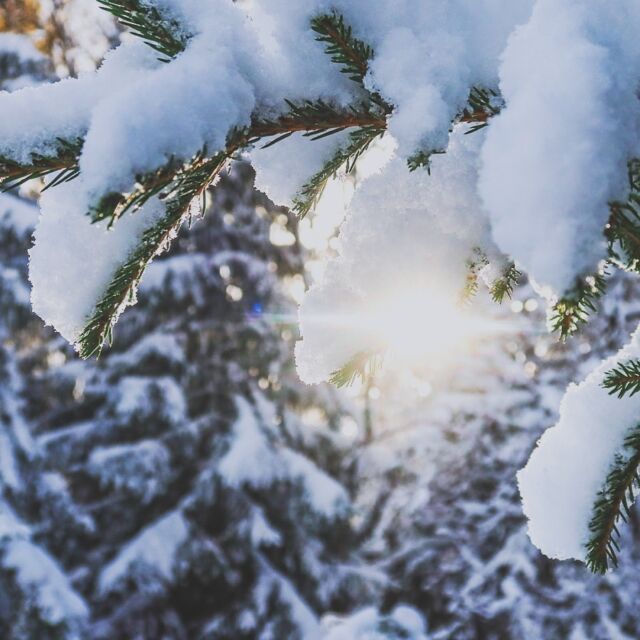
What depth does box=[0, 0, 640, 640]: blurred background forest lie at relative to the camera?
18.2 ft

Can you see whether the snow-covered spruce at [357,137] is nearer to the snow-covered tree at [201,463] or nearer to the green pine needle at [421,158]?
the green pine needle at [421,158]

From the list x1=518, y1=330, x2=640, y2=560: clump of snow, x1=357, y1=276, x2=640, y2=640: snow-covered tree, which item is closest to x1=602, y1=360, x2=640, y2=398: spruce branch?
x1=518, y1=330, x2=640, y2=560: clump of snow

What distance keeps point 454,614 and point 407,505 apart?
153 centimetres

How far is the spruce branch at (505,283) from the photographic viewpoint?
2.95 feet

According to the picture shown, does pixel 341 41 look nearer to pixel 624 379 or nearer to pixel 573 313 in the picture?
pixel 573 313

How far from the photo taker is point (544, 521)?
893 mm

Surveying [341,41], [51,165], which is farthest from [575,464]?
[51,165]

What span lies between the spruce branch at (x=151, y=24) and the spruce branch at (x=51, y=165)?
16 cm

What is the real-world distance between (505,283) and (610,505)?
37 centimetres

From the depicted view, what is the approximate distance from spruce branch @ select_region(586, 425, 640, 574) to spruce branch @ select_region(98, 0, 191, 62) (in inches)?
33.3

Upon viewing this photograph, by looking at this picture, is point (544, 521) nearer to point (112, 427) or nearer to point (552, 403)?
point (552, 403)

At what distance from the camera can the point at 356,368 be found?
2.78 ft

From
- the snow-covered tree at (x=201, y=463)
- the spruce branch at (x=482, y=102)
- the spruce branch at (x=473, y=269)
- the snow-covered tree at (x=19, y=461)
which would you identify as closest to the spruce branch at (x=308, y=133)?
the spruce branch at (x=482, y=102)

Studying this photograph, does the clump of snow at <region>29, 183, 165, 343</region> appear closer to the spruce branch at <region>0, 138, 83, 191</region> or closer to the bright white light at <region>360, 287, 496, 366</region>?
the spruce branch at <region>0, 138, 83, 191</region>
